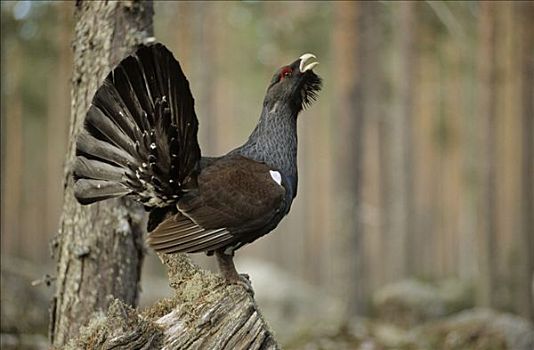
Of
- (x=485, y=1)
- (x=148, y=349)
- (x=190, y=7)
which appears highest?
(x=190, y=7)

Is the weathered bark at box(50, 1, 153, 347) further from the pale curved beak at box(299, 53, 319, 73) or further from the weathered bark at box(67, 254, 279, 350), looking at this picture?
the pale curved beak at box(299, 53, 319, 73)

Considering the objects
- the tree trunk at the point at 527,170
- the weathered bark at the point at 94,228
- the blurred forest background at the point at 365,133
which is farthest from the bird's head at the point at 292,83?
the tree trunk at the point at 527,170

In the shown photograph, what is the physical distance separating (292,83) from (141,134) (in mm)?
1277

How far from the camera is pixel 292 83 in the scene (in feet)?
17.2

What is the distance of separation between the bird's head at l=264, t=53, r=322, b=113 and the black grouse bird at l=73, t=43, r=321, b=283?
594 millimetres

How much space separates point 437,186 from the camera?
93.4 ft

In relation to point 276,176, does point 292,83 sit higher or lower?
higher

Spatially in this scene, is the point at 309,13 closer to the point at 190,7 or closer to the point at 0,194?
the point at 190,7

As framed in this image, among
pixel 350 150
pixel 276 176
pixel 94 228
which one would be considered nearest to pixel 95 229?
pixel 94 228

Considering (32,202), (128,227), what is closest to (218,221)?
(128,227)

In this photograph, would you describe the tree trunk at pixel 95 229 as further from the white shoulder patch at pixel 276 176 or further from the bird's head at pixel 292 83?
the bird's head at pixel 292 83

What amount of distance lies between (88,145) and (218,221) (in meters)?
1.00

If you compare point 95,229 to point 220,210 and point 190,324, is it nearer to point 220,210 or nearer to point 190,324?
point 220,210

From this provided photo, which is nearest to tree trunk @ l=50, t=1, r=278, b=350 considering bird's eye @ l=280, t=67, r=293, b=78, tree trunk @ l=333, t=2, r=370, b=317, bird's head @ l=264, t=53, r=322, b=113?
bird's head @ l=264, t=53, r=322, b=113
